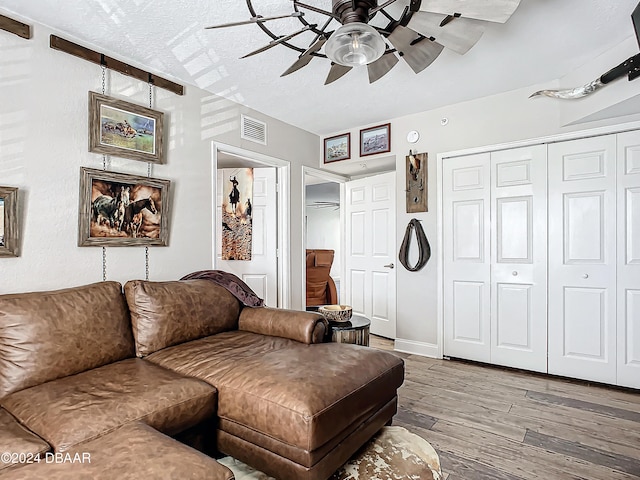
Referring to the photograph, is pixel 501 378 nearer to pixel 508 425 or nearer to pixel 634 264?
pixel 508 425

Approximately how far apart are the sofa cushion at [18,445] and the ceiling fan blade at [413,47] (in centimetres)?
233

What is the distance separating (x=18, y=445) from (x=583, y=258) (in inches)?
146

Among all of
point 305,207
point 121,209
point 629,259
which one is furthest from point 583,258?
point 121,209

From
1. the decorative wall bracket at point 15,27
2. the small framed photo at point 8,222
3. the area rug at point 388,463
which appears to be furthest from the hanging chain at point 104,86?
the area rug at point 388,463

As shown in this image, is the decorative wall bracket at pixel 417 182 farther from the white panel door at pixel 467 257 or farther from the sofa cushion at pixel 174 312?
the sofa cushion at pixel 174 312

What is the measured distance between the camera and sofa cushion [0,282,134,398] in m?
1.78

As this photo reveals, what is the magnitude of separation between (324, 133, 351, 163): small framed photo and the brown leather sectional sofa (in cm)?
247

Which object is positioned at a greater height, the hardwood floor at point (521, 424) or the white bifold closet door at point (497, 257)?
the white bifold closet door at point (497, 257)

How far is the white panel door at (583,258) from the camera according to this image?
297 centimetres

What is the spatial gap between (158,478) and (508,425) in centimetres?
215

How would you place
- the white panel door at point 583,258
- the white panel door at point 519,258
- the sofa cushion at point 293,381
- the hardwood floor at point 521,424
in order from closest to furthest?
the sofa cushion at point 293,381 → the hardwood floor at point 521,424 → the white panel door at point 583,258 → the white panel door at point 519,258

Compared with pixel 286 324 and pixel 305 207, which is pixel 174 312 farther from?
pixel 305 207

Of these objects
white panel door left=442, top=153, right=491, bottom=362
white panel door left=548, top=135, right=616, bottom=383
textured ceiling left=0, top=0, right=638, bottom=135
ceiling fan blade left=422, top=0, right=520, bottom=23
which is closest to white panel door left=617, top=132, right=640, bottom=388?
white panel door left=548, top=135, right=616, bottom=383

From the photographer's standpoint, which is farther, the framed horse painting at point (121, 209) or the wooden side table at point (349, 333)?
the wooden side table at point (349, 333)
